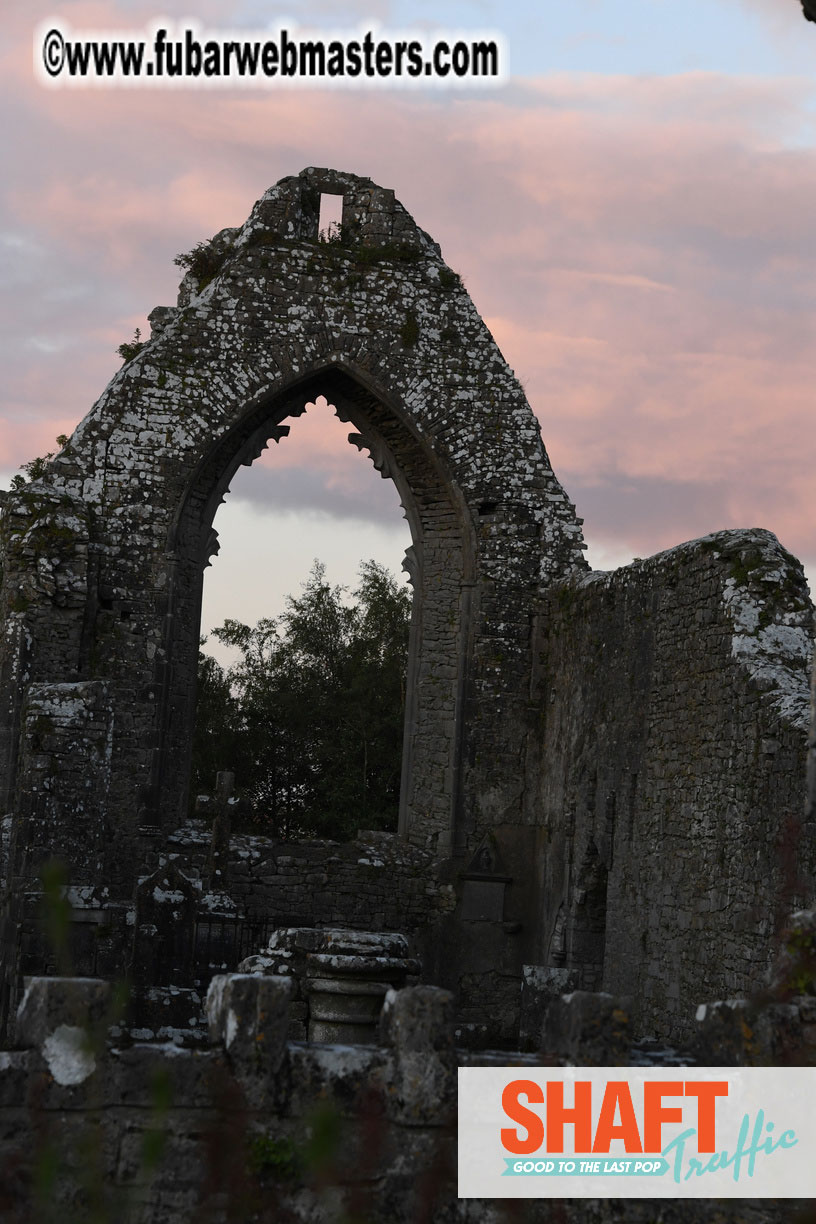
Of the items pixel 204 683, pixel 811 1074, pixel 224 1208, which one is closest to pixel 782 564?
pixel 811 1074

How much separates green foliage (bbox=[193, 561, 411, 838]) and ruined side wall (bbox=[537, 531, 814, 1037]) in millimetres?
10228

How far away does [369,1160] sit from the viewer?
5328 millimetres

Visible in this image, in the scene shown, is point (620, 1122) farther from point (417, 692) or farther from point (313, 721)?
point (313, 721)

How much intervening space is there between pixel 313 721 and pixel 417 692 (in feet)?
33.9

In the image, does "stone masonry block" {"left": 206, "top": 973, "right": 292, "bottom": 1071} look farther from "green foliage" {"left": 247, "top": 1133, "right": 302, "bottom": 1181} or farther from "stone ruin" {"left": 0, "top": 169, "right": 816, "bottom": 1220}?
"stone ruin" {"left": 0, "top": 169, "right": 816, "bottom": 1220}

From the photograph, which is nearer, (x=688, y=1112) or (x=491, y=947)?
(x=688, y=1112)

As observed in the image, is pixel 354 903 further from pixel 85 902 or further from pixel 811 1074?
pixel 811 1074

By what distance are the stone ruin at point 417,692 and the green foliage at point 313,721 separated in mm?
8915

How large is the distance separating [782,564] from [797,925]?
16.1 feet

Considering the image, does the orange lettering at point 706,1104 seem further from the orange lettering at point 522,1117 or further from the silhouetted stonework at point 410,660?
the silhouetted stonework at point 410,660

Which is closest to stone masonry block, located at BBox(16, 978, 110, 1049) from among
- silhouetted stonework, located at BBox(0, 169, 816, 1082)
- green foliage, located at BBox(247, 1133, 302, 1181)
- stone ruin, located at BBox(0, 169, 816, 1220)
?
green foliage, located at BBox(247, 1133, 302, 1181)

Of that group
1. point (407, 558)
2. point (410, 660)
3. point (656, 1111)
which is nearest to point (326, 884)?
point (410, 660)

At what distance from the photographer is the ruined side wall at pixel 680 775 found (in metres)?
9.60

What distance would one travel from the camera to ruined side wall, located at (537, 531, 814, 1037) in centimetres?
960
